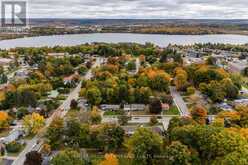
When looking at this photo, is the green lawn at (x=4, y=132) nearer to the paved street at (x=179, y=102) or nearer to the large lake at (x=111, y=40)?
the paved street at (x=179, y=102)

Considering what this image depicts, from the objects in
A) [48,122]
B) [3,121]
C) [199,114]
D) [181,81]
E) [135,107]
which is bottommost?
[48,122]

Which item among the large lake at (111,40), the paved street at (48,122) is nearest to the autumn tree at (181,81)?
the paved street at (48,122)

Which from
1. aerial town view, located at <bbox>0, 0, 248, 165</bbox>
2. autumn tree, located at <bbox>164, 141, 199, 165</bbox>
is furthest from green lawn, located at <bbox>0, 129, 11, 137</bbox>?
autumn tree, located at <bbox>164, 141, 199, 165</bbox>

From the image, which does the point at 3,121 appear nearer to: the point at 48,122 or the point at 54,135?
the point at 48,122

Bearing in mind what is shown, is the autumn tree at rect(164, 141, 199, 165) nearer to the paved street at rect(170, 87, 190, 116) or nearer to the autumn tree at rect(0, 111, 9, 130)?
the paved street at rect(170, 87, 190, 116)

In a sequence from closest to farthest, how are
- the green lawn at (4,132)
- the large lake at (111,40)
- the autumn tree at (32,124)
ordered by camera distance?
the autumn tree at (32,124) → the green lawn at (4,132) → the large lake at (111,40)

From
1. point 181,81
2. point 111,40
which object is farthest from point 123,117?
point 111,40

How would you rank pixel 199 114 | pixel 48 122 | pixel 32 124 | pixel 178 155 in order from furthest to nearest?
pixel 48 122, pixel 199 114, pixel 32 124, pixel 178 155

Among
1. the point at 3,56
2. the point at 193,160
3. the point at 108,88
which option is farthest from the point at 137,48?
the point at 193,160

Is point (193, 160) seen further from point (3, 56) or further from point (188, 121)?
point (3, 56)
